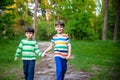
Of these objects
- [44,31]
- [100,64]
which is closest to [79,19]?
[44,31]

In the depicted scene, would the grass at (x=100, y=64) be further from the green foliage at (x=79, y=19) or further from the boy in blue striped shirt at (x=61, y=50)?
the green foliage at (x=79, y=19)

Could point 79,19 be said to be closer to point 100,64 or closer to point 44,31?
point 44,31

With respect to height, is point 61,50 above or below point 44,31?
above

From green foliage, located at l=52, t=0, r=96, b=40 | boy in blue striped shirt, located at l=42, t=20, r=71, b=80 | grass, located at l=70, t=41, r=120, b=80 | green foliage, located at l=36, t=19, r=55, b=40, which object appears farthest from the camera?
green foliage, located at l=36, t=19, r=55, b=40

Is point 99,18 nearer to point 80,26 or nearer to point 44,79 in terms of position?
point 80,26

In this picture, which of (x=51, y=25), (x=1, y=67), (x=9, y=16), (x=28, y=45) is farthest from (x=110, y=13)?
(x=28, y=45)

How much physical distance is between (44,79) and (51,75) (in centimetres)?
82

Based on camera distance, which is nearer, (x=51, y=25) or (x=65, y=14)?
(x=65, y=14)

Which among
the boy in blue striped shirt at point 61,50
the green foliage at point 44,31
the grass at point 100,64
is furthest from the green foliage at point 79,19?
the boy in blue striped shirt at point 61,50

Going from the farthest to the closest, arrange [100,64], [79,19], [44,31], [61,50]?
1. [44,31]
2. [79,19]
3. [100,64]
4. [61,50]

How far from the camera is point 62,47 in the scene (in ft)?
25.6

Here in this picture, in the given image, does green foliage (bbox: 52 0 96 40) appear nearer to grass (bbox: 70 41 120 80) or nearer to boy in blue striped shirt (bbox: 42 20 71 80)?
grass (bbox: 70 41 120 80)

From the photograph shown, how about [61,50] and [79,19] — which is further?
[79,19]

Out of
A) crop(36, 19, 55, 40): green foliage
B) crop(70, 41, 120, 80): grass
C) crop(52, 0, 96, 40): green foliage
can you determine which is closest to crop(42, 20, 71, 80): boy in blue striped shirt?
crop(70, 41, 120, 80): grass
